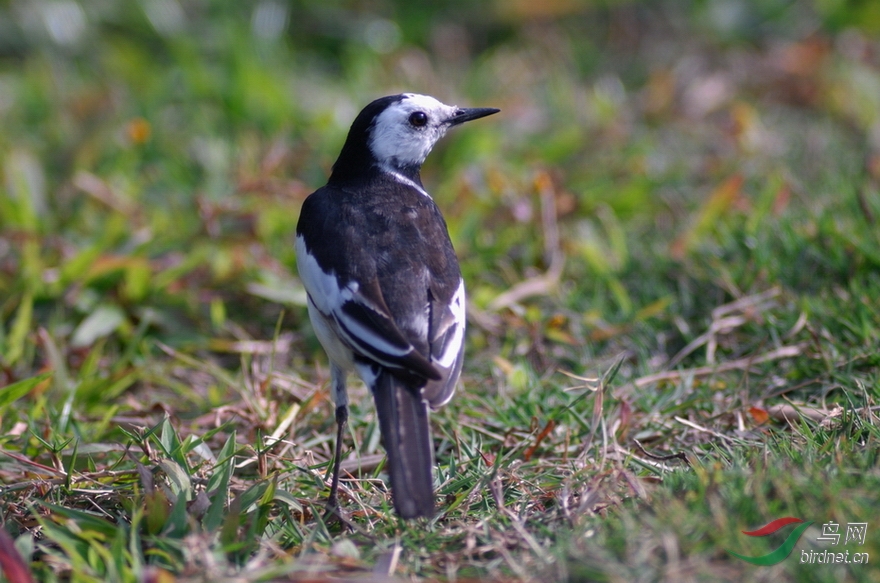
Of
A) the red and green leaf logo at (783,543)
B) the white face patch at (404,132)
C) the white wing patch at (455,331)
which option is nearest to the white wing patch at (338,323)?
the white wing patch at (455,331)

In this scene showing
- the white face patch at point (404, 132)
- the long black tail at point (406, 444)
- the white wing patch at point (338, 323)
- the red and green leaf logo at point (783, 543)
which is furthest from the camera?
the white face patch at point (404, 132)

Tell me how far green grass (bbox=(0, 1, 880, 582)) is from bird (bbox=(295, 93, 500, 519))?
0.29 m

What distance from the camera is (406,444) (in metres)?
2.87

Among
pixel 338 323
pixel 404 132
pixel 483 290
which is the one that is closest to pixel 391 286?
pixel 338 323

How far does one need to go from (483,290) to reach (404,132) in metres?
0.99

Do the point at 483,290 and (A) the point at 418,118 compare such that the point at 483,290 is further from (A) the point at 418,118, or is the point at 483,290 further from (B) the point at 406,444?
(B) the point at 406,444

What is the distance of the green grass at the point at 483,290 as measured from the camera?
9.12ft

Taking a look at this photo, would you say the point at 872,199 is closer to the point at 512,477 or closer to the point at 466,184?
the point at 466,184

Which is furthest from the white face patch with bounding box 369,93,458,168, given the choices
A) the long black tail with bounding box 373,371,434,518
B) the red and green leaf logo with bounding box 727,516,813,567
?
the red and green leaf logo with bounding box 727,516,813,567

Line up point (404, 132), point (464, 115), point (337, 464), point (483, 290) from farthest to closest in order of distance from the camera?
point (483, 290), point (464, 115), point (404, 132), point (337, 464)

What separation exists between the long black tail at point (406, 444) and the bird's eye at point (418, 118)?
1446mm

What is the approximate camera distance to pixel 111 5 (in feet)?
25.8

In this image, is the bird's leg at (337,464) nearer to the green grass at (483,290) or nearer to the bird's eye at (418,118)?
the green grass at (483,290)

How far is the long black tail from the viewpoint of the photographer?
272cm
